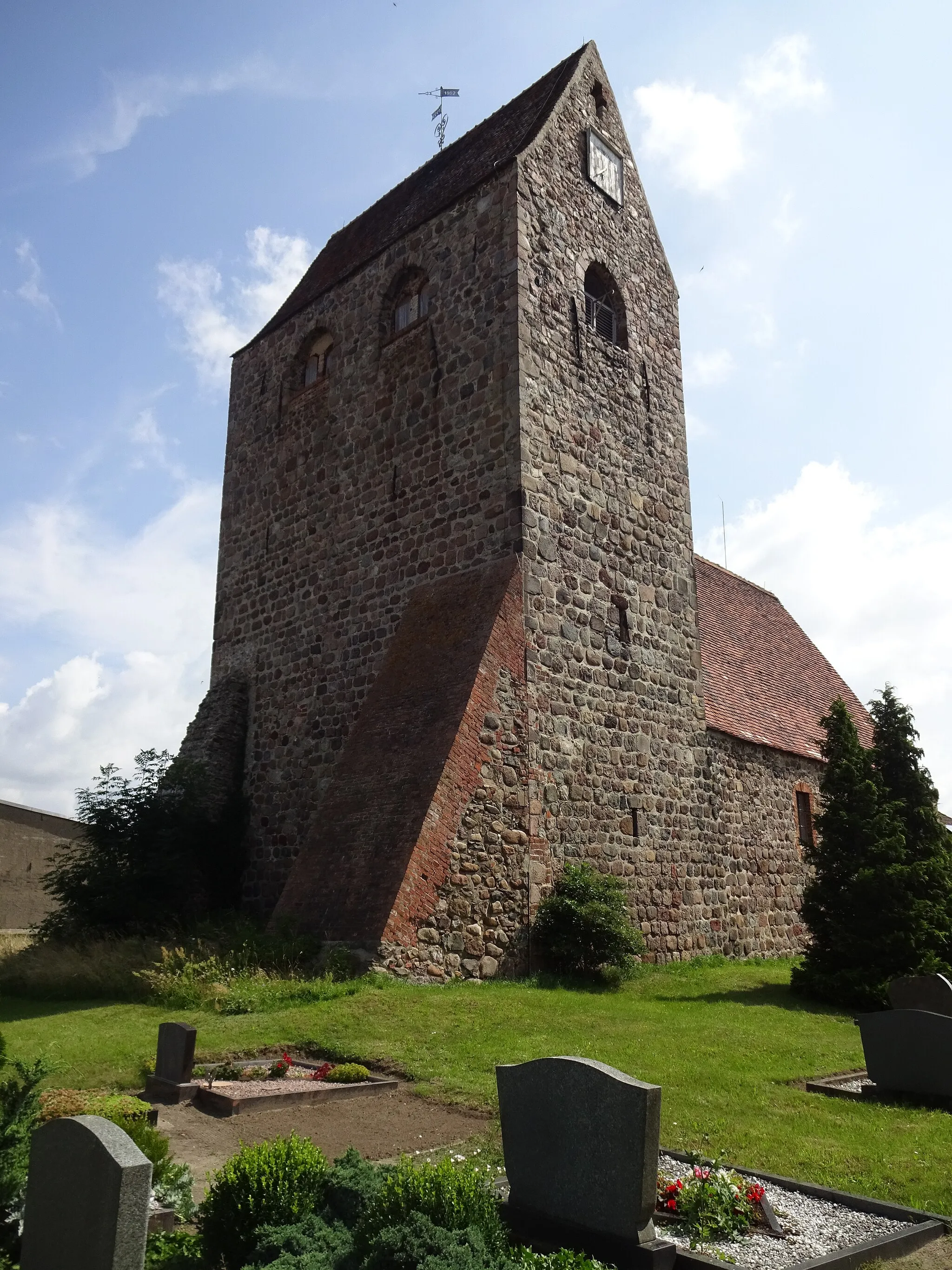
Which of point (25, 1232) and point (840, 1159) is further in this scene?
point (840, 1159)

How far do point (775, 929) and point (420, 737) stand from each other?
8.77 m

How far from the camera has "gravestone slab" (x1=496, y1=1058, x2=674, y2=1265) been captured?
418 centimetres

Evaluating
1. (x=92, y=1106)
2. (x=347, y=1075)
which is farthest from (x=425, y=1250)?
(x=347, y=1075)

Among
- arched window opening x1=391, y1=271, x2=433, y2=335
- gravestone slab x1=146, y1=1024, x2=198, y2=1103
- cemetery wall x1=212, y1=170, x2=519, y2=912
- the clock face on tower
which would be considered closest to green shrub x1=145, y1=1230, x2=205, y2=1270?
gravestone slab x1=146, y1=1024, x2=198, y2=1103

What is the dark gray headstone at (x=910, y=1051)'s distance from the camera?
23.3 feet

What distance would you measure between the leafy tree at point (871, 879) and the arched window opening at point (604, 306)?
7526 mm

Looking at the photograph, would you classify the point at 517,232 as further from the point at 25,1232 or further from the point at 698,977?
the point at 25,1232

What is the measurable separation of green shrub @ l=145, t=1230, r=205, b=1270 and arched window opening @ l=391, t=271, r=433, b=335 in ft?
48.1

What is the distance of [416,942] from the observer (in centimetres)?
1113

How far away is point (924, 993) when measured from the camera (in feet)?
27.6

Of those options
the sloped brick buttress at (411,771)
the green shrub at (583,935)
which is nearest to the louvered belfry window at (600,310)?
the sloped brick buttress at (411,771)

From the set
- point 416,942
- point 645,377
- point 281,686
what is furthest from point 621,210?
point 416,942

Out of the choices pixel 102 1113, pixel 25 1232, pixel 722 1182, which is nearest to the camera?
pixel 25 1232

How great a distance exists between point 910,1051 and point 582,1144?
13.2 feet
